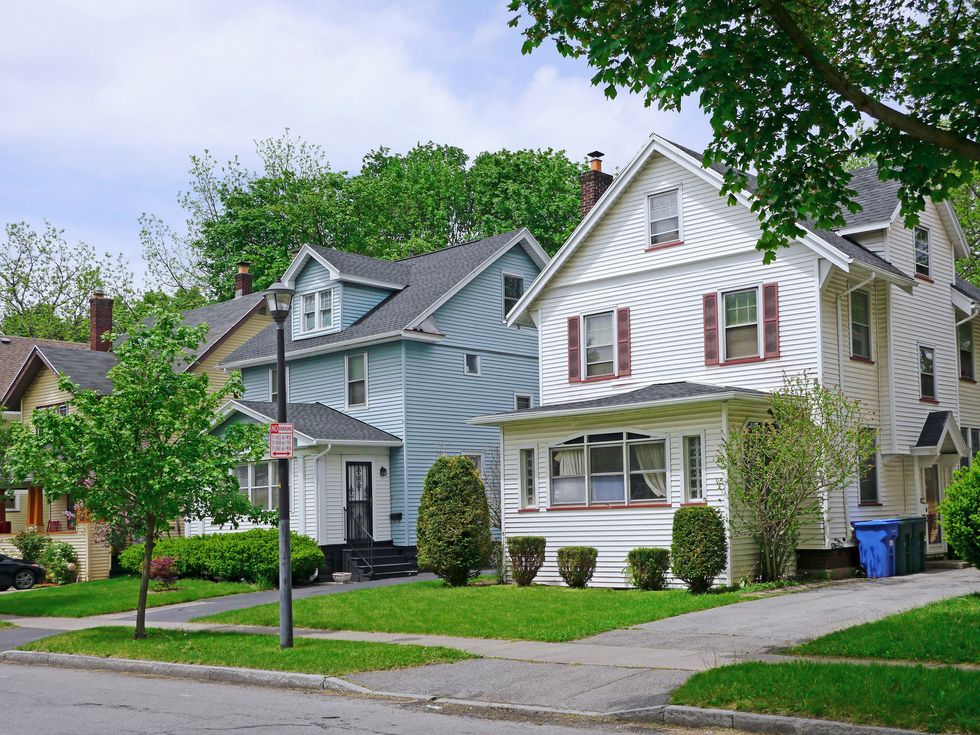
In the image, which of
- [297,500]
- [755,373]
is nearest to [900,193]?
[755,373]

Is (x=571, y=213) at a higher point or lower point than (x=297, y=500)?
higher

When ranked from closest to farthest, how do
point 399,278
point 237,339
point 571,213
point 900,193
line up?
point 900,193, point 399,278, point 237,339, point 571,213

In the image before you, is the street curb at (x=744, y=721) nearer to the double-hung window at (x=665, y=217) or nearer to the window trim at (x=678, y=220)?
the window trim at (x=678, y=220)

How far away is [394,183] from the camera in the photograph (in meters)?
56.0

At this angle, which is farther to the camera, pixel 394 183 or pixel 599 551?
pixel 394 183

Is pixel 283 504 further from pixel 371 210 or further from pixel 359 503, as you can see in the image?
pixel 371 210

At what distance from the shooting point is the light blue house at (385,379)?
1145 inches

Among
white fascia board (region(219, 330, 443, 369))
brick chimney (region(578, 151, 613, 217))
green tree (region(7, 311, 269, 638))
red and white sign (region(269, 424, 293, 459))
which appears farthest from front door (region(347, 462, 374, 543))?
red and white sign (region(269, 424, 293, 459))

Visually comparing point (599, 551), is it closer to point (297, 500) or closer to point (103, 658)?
point (297, 500)

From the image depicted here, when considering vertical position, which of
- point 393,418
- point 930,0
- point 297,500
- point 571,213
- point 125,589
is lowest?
point 125,589

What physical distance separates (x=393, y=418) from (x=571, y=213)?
21.0m

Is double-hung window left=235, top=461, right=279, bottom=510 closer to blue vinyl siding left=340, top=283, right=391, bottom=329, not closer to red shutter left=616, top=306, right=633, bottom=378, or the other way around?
blue vinyl siding left=340, top=283, right=391, bottom=329

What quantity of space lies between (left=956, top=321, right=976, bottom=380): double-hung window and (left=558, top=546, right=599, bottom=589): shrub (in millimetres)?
12163

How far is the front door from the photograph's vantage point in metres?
29.3
